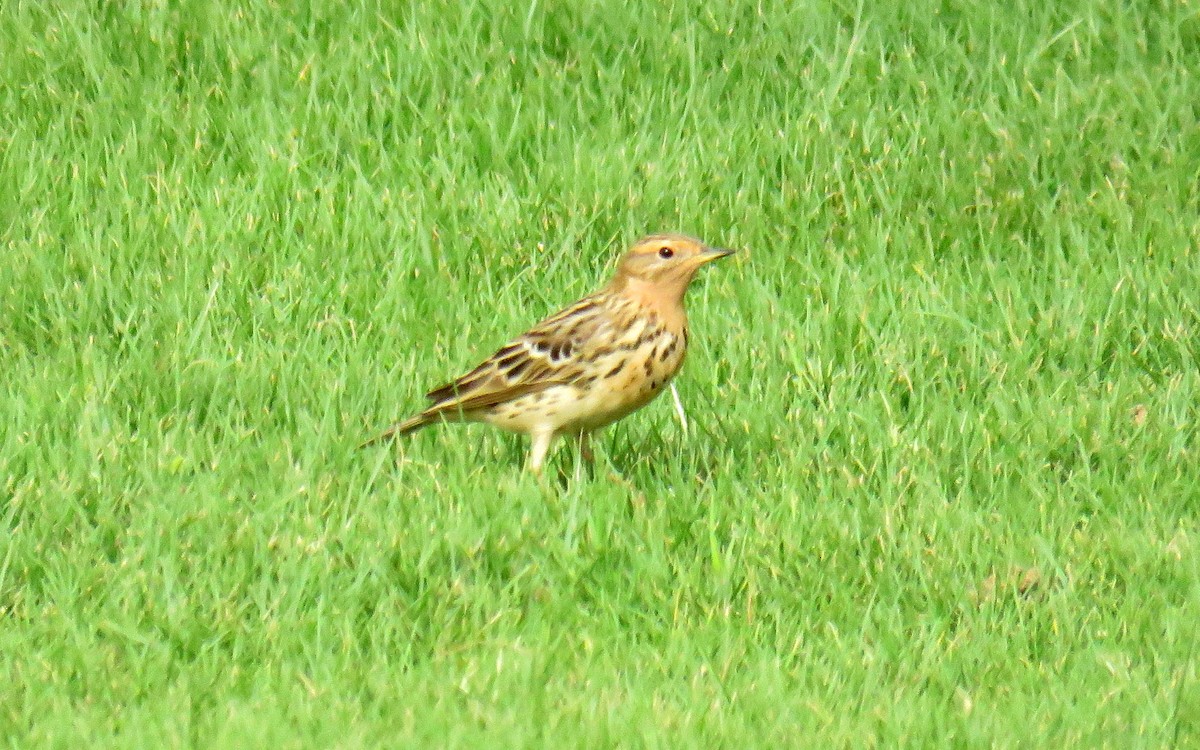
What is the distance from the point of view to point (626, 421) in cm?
834

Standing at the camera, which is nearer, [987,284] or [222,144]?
[987,284]

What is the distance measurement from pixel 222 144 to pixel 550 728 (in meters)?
5.37

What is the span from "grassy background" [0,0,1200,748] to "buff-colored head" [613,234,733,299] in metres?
0.63

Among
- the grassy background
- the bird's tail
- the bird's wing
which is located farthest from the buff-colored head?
the bird's tail

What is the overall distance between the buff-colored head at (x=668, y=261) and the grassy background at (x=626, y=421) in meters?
0.63

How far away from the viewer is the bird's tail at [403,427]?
7.50 meters

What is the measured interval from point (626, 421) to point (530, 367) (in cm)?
83

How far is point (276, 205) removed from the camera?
9500 millimetres

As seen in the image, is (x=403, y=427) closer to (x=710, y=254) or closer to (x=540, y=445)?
(x=540, y=445)

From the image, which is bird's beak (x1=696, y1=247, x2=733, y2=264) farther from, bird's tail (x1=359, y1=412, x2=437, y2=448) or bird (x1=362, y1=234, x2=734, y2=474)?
bird's tail (x1=359, y1=412, x2=437, y2=448)

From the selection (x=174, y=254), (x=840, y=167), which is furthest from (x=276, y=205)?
(x=840, y=167)

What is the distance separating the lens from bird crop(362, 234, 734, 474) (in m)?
7.49

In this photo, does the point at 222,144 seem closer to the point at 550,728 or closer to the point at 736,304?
the point at 736,304

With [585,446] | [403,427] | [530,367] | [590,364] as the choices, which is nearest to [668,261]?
[590,364]
